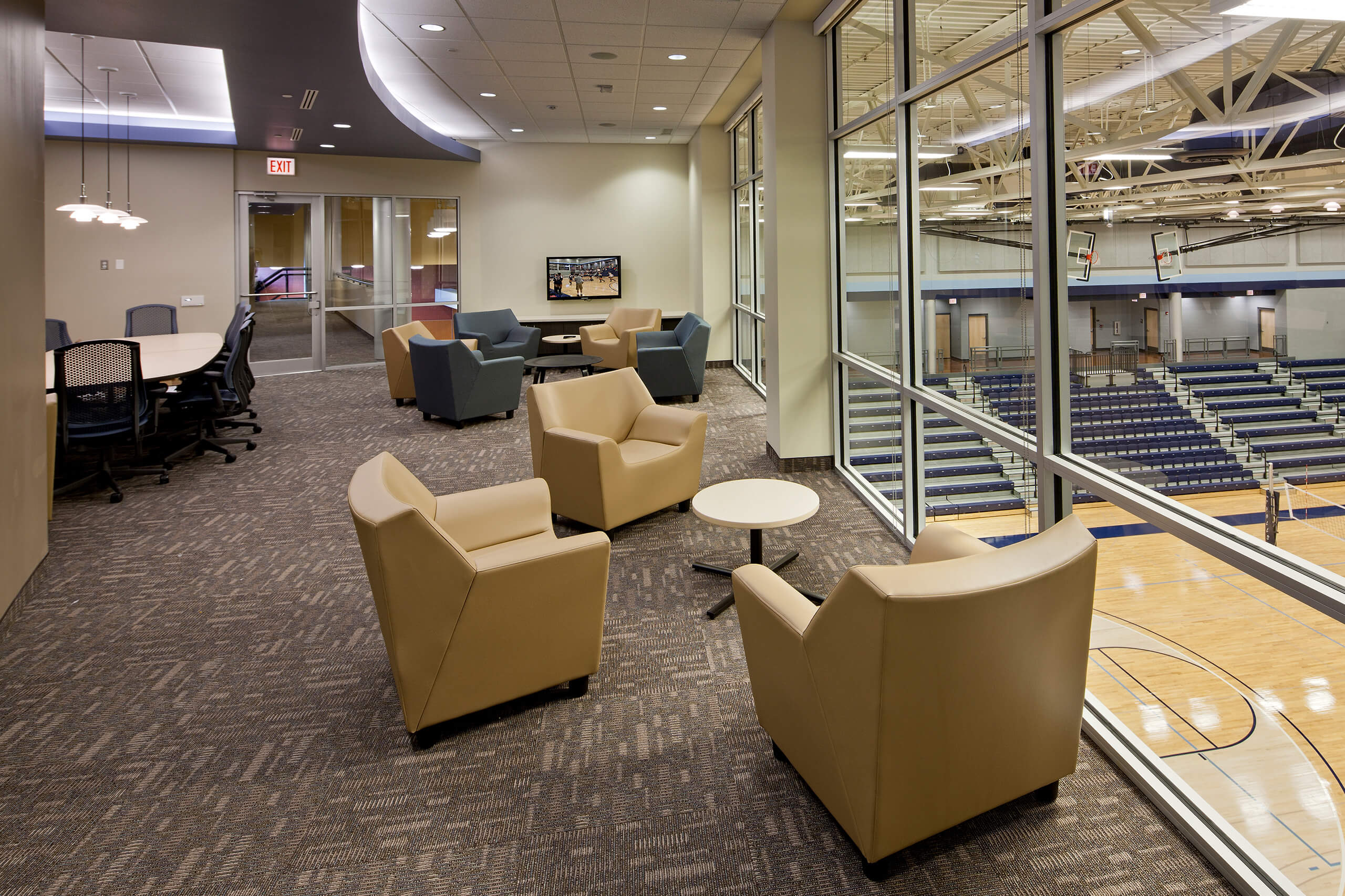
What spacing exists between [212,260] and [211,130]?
64.2 inches

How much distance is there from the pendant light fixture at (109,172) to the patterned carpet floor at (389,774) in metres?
4.96

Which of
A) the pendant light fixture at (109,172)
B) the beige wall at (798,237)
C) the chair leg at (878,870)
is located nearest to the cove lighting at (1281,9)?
the chair leg at (878,870)

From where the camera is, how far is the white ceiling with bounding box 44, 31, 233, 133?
267 inches

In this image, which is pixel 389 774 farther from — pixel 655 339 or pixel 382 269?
pixel 382 269

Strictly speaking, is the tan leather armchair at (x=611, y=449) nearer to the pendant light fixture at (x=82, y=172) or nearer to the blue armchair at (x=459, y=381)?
the blue armchair at (x=459, y=381)

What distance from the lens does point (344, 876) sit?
1.98m

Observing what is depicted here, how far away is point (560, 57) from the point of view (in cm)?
661

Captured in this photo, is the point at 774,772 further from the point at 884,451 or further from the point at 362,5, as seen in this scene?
the point at 362,5

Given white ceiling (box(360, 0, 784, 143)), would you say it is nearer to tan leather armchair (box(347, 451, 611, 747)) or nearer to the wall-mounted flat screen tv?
the wall-mounted flat screen tv

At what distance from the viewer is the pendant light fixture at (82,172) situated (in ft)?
22.6

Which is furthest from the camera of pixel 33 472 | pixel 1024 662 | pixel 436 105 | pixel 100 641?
pixel 436 105

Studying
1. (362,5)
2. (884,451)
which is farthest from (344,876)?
(362,5)

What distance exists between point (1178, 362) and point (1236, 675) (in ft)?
2.89

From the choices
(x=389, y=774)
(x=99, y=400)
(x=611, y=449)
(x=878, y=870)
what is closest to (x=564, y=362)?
(x=99, y=400)
